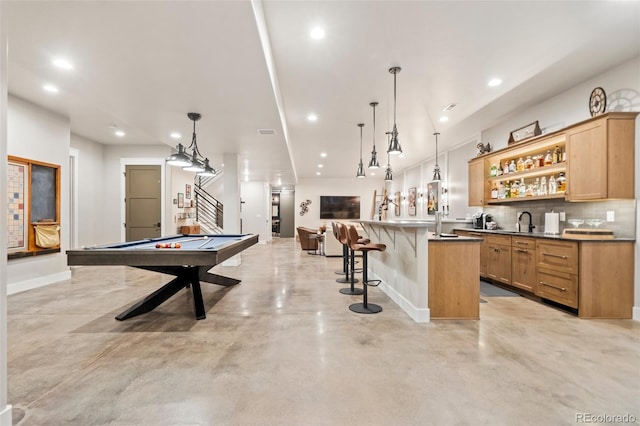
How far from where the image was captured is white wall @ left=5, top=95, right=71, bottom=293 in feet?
14.0

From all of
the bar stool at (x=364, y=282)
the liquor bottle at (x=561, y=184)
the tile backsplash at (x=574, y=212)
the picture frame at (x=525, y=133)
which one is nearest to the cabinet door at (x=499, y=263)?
the tile backsplash at (x=574, y=212)

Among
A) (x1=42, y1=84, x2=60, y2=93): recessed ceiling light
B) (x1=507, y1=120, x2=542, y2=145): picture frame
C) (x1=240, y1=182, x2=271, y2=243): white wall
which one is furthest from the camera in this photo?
(x1=240, y1=182, x2=271, y2=243): white wall

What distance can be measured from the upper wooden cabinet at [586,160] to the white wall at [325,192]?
828 centimetres

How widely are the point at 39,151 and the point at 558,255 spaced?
7.79 meters

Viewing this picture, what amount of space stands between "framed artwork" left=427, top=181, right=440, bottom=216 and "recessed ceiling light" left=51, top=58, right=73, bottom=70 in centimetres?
765

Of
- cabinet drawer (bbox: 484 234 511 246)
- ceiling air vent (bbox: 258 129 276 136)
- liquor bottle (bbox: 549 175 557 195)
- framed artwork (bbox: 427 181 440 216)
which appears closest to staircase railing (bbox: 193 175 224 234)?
ceiling air vent (bbox: 258 129 276 136)

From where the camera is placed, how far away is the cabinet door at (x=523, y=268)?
152 inches

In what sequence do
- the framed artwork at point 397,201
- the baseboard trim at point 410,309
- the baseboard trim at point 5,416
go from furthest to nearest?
1. the framed artwork at point 397,201
2. the baseboard trim at point 410,309
3. the baseboard trim at point 5,416

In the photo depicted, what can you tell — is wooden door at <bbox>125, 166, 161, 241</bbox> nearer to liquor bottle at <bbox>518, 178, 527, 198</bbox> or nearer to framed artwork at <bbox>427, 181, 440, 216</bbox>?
framed artwork at <bbox>427, 181, 440, 216</bbox>

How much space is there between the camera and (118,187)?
7.05m

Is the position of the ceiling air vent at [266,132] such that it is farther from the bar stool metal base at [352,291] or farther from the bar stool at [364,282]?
the bar stool metal base at [352,291]

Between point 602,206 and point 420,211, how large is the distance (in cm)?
590

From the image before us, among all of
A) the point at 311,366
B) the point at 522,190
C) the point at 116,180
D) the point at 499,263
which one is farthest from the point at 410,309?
the point at 116,180

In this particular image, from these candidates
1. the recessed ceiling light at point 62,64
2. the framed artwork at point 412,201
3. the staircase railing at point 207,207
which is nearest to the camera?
the recessed ceiling light at point 62,64
